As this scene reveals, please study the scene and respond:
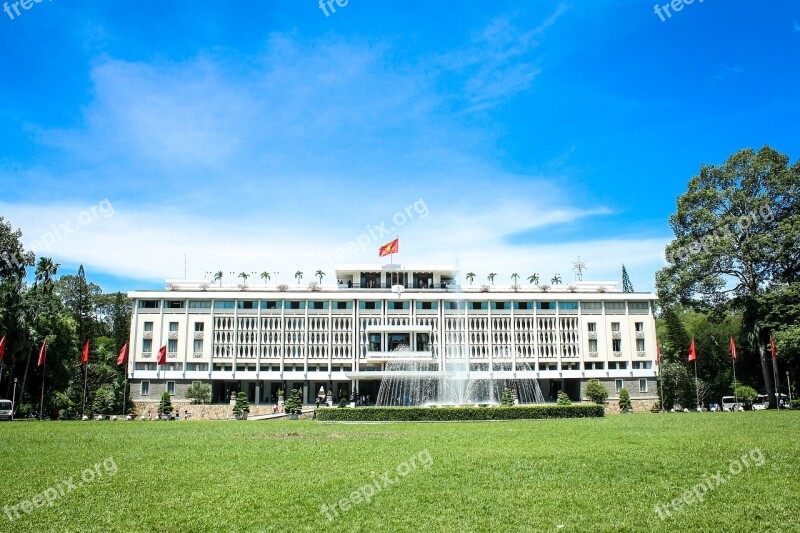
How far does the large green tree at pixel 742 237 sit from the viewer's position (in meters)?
35.0

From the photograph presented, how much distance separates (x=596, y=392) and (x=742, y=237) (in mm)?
20828

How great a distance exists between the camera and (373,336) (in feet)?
200

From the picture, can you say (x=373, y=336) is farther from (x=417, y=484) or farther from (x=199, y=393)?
(x=417, y=484)

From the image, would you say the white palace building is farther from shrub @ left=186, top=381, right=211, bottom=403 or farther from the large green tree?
the large green tree

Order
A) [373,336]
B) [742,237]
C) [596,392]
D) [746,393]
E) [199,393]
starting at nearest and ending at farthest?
[742,237]
[746,393]
[596,392]
[199,393]
[373,336]

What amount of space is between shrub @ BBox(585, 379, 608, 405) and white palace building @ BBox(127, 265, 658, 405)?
184 inches

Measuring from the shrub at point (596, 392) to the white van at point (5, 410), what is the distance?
138 feet

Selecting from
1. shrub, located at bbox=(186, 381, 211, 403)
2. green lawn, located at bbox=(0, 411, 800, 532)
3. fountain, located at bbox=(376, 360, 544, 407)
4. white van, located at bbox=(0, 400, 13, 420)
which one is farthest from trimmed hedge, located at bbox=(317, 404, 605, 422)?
shrub, located at bbox=(186, 381, 211, 403)

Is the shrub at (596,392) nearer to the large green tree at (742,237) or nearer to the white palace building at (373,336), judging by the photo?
the white palace building at (373,336)

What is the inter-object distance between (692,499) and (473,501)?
3.51 meters

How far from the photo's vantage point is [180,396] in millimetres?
57156

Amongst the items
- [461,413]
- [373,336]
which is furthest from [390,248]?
[461,413]

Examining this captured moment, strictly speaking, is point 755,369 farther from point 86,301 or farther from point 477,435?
point 86,301

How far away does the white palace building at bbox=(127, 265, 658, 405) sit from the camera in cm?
5881
